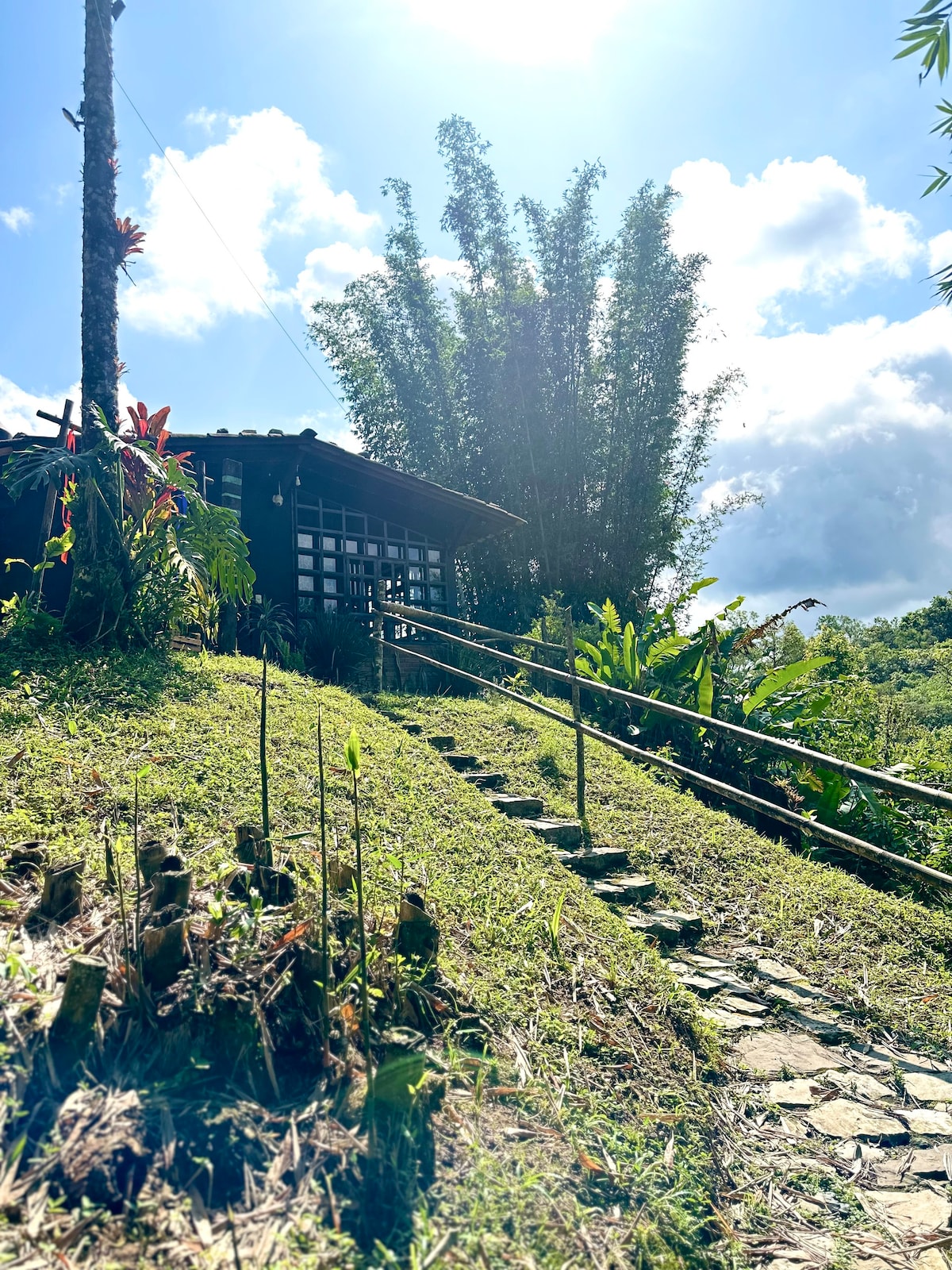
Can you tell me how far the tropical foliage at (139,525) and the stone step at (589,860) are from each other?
371cm

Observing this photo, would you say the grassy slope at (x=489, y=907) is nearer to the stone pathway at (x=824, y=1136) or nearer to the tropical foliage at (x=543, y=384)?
the stone pathway at (x=824, y=1136)

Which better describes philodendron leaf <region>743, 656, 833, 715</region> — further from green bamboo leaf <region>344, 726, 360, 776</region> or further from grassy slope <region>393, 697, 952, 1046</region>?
green bamboo leaf <region>344, 726, 360, 776</region>

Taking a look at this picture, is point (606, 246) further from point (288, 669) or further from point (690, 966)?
point (690, 966)

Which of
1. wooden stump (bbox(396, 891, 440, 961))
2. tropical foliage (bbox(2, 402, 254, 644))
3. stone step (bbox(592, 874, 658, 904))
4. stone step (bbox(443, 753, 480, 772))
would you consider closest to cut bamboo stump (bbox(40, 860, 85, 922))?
wooden stump (bbox(396, 891, 440, 961))

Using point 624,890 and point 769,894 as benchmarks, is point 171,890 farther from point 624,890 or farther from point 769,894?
point 769,894

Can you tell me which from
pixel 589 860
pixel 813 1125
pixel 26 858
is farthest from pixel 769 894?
pixel 26 858

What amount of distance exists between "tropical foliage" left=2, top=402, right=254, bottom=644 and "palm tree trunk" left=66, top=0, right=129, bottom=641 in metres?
0.02

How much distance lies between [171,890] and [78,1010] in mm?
457

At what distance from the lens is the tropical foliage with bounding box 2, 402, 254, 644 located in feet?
19.4

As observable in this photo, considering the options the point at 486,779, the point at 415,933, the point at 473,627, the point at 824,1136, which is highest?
the point at 473,627

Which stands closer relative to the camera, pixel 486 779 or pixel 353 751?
pixel 353 751

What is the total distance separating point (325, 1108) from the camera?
1.96 metres

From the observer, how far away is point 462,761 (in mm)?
6355

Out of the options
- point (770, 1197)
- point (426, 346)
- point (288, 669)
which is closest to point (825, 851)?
point (770, 1197)
